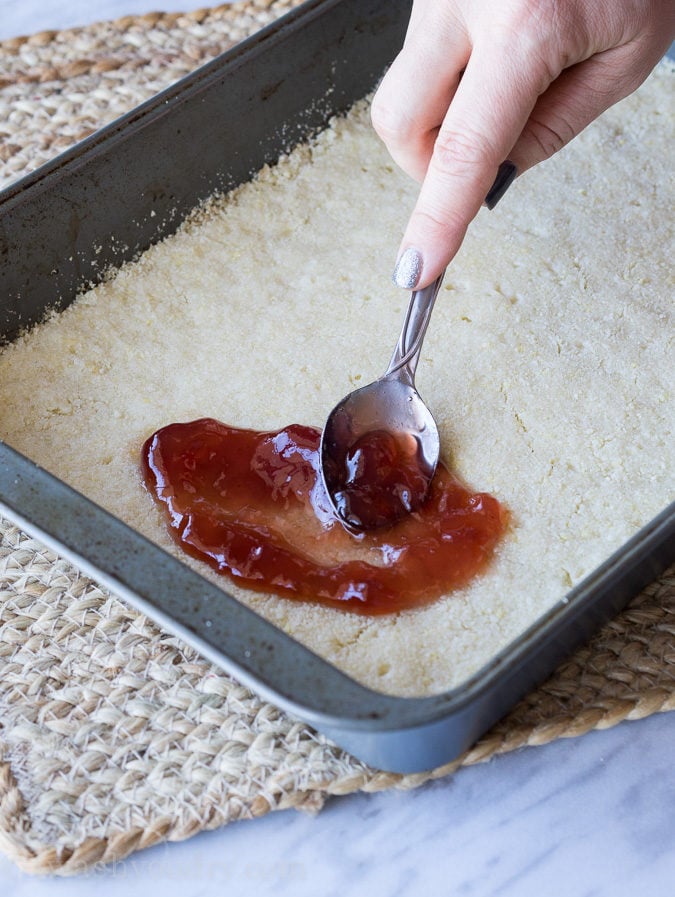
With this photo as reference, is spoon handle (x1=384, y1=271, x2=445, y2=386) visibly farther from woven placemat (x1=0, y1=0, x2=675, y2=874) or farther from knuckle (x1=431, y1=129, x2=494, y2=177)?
woven placemat (x1=0, y1=0, x2=675, y2=874)

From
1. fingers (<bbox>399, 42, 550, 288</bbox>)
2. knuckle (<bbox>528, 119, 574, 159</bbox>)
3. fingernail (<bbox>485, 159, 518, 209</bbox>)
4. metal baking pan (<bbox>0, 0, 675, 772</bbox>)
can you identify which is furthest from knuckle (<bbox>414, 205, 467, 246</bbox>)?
metal baking pan (<bbox>0, 0, 675, 772</bbox>)

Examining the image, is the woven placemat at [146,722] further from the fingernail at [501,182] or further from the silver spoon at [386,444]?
the fingernail at [501,182]

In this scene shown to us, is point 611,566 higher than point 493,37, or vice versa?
point 493,37

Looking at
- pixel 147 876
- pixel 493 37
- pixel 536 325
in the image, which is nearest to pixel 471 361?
pixel 536 325

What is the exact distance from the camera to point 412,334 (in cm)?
153

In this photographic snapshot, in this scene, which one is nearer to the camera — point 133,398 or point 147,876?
point 147,876

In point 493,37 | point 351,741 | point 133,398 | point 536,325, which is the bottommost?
point 133,398

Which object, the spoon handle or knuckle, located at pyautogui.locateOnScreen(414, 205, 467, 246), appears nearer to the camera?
knuckle, located at pyautogui.locateOnScreen(414, 205, 467, 246)

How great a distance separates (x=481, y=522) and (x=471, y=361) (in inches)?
11.9

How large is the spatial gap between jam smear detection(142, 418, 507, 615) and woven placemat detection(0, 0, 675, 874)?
13 centimetres

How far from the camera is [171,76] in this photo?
6.88 feet

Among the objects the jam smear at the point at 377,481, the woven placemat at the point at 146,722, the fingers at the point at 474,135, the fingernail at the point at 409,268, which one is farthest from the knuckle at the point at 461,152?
the woven placemat at the point at 146,722

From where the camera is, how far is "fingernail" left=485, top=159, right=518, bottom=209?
151cm

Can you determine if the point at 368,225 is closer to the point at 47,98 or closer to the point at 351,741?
the point at 47,98
